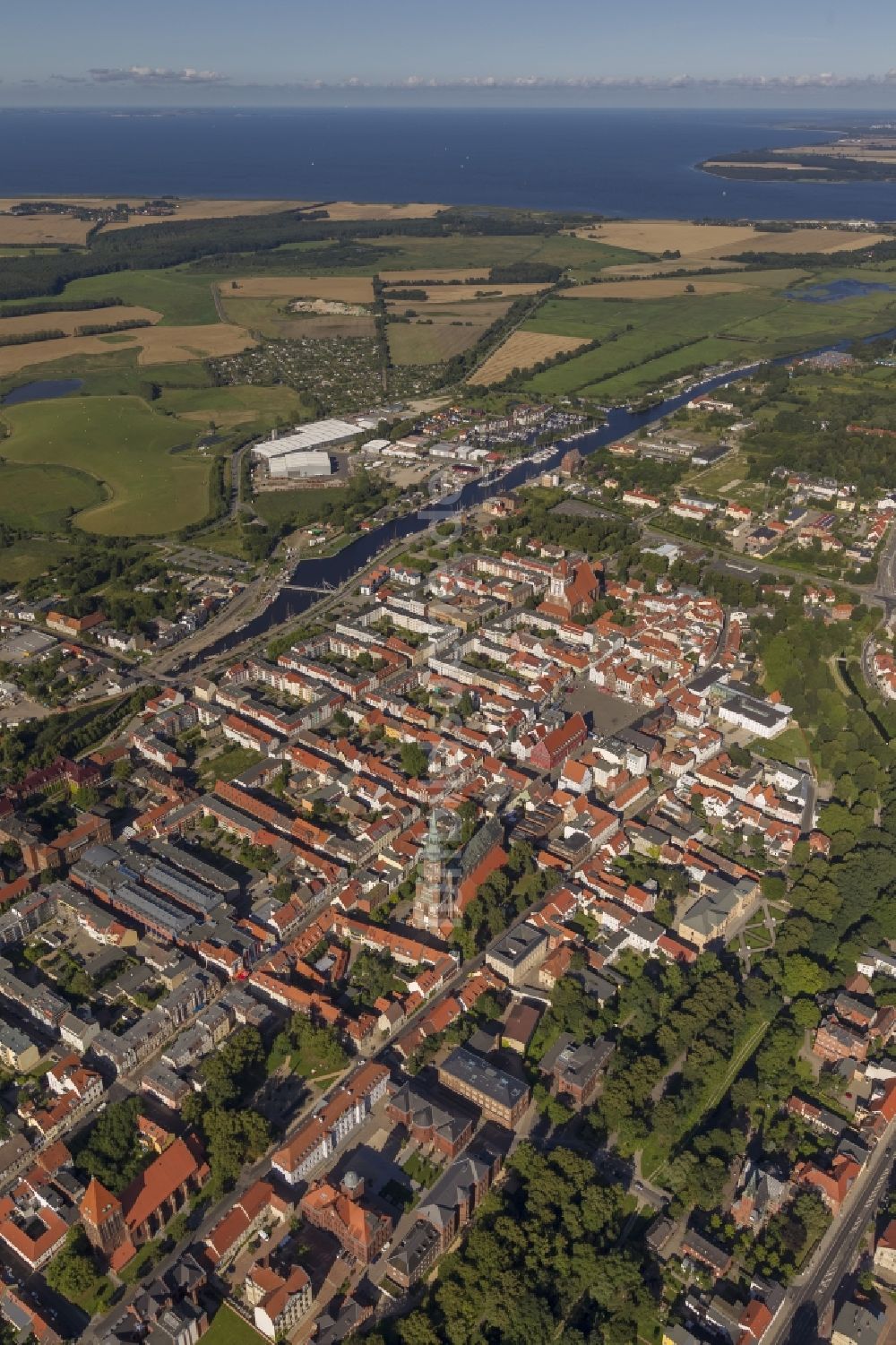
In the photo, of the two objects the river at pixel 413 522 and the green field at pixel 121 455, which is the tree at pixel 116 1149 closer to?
the river at pixel 413 522

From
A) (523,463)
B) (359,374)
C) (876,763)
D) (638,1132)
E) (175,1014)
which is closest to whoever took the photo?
(638,1132)

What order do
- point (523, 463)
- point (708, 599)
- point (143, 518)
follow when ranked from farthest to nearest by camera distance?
point (523, 463)
point (143, 518)
point (708, 599)

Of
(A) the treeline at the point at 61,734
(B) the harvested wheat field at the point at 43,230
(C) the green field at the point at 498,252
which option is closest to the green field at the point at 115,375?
(C) the green field at the point at 498,252

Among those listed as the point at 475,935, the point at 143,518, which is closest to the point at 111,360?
the point at 143,518

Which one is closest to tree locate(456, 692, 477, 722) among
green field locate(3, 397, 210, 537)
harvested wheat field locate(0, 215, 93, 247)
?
green field locate(3, 397, 210, 537)

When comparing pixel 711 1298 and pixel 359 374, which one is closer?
pixel 711 1298

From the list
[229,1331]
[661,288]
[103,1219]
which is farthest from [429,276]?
[229,1331]

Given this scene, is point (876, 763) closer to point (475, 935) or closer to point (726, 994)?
point (726, 994)
